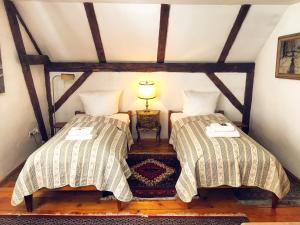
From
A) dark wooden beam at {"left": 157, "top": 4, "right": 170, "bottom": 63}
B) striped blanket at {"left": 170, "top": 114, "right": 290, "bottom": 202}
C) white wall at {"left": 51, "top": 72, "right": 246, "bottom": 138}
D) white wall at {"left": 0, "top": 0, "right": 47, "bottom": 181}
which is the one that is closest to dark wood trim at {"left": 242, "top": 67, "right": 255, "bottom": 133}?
white wall at {"left": 51, "top": 72, "right": 246, "bottom": 138}

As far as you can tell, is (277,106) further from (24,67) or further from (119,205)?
(24,67)

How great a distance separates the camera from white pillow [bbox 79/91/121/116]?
162 inches

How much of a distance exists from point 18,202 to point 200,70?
129 inches

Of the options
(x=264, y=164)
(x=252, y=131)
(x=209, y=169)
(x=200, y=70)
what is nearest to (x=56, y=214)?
(x=209, y=169)

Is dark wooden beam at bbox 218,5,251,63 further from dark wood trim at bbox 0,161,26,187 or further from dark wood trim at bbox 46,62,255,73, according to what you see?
dark wood trim at bbox 0,161,26,187

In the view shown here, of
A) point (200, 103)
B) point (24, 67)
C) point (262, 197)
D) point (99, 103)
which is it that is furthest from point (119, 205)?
point (24, 67)

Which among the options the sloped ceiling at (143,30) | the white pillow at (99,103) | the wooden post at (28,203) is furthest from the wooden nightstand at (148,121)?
the wooden post at (28,203)

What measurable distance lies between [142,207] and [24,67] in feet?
8.01

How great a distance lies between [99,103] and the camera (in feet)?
13.5

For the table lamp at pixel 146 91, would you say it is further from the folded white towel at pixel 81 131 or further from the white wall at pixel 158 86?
the folded white towel at pixel 81 131

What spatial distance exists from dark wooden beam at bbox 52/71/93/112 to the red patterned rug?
5.14 feet

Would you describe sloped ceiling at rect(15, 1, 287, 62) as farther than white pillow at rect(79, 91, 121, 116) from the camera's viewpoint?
No

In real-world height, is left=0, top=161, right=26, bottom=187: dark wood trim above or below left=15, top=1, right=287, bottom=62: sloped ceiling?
below

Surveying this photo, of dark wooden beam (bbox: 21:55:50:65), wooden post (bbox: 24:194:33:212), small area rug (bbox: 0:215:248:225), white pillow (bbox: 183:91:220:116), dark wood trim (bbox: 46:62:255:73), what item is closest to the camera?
small area rug (bbox: 0:215:248:225)
